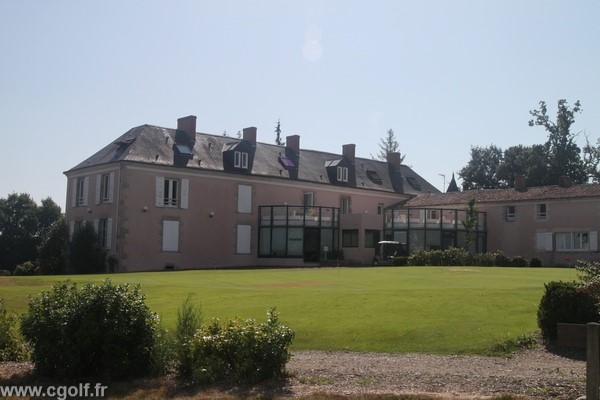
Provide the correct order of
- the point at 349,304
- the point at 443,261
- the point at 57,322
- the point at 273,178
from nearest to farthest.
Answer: the point at 57,322
the point at 349,304
the point at 443,261
the point at 273,178

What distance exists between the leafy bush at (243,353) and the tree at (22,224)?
55549 millimetres

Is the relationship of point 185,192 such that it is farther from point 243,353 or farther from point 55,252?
point 243,353

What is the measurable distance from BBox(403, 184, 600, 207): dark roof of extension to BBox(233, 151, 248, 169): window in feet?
50.7

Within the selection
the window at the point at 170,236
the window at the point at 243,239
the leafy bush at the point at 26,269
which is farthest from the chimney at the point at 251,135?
the leafy bush at the point at 26,269

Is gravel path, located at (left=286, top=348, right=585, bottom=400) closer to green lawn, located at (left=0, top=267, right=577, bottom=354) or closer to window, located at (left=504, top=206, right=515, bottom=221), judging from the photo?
green lawn, located at (left=0, top=267, right=577, bottom=354)

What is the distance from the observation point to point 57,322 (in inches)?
428

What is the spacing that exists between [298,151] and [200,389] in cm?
4501

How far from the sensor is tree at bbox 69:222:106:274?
137ft

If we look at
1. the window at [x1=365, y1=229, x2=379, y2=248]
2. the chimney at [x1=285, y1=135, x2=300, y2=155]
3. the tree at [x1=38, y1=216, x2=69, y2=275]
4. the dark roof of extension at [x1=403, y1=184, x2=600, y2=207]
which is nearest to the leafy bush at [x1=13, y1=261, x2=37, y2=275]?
the tree at [x1=38, y1=216, x2=69, y2=275]

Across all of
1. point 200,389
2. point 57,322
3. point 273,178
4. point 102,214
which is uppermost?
point 273,178

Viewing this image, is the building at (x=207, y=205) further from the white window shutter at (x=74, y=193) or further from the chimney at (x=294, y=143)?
the chimney at (x=294, y=143)

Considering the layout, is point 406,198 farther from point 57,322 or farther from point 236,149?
point 57,322

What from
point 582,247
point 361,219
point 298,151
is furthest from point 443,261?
point 298,151

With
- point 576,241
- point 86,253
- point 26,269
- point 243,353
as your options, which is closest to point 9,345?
point 243,353
